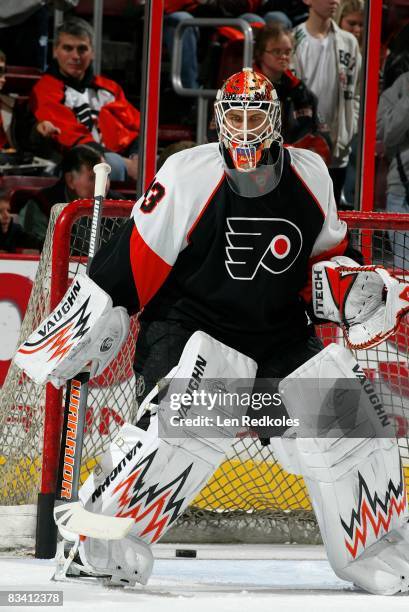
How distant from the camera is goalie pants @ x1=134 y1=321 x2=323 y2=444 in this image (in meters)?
2.94

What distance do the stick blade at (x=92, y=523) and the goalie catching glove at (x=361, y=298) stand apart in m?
0.69

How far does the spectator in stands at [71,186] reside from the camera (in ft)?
15.9

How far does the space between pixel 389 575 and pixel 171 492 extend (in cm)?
54

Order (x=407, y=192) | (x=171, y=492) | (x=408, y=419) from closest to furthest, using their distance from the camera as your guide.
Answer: (x=171, y=492) < (x=408, y=419) < (x=407, y=192)

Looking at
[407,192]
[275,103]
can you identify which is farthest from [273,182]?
[407,192]

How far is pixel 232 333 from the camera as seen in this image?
2930 mm

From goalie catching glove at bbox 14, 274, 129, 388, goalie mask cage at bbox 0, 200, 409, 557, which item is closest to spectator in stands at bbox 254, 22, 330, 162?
goalie mask cage at bbox 0, 200, 409, 557

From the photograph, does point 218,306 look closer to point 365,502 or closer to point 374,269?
point 374,269

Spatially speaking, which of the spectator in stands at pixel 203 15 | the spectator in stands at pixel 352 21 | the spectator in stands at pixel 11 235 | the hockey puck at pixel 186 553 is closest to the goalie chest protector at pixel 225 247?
the hockey puck at pixel 186 553

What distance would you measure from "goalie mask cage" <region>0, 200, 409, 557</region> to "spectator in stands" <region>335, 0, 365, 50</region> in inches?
51.0

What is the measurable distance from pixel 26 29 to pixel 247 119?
2.38 metres

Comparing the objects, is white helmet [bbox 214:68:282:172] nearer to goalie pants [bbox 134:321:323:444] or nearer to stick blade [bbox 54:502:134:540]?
goalie pants [bbox 134:321:323:444]

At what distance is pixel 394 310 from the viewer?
285 centimetres

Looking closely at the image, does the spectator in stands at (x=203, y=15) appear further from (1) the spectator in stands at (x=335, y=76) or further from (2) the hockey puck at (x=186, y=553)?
(2) the hockey puck at (x=186, y=553)
